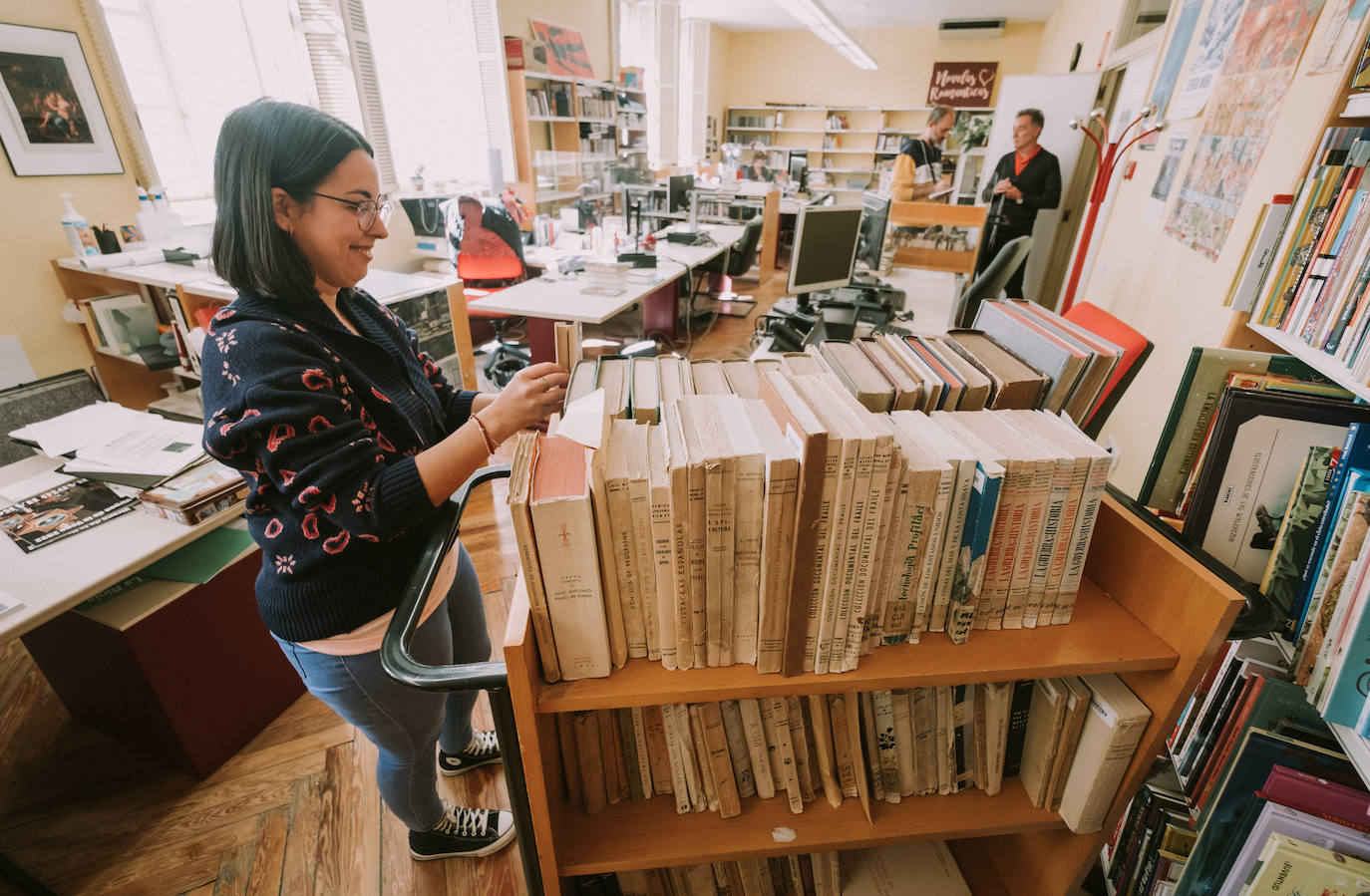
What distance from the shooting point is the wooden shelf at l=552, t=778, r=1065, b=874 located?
0.93 meters

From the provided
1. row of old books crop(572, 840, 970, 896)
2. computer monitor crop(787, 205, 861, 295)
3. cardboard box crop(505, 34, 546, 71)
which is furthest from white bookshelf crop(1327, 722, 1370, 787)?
cardboard box crop(505, 34, 546, 71)

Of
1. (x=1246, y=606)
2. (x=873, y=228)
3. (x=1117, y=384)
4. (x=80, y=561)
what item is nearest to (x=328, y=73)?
(x=873, y=228)

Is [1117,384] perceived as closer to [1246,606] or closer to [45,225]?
[1246,606]

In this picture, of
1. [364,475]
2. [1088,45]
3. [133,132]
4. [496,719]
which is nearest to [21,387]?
[133,132]

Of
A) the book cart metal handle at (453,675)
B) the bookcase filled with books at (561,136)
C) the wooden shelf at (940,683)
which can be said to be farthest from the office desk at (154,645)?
the bookcase filled with books at (561,136)

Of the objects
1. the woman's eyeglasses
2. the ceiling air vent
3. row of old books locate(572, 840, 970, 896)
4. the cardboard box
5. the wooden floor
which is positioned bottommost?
the wooden floor

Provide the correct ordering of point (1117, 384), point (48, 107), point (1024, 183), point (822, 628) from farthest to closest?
point (1024, 183)
point (48, 107)
point (1117, 384)
point (822, 628)

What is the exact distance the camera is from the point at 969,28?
27.7 ft

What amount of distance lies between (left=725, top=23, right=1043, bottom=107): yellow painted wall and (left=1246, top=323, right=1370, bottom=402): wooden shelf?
950 centimetres

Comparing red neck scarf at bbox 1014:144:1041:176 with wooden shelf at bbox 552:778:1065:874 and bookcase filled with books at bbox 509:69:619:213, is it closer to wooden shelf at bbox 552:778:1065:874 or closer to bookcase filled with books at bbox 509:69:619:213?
bookcase filled with books at bbox 509:69:619:213

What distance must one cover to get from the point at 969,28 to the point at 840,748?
34.9 ft

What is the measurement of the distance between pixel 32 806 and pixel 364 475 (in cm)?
170

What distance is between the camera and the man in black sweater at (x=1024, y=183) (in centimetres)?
412

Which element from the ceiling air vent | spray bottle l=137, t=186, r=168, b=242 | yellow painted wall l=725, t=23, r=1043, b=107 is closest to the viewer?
spray bottle l=137, t=186, r=168, b=242
